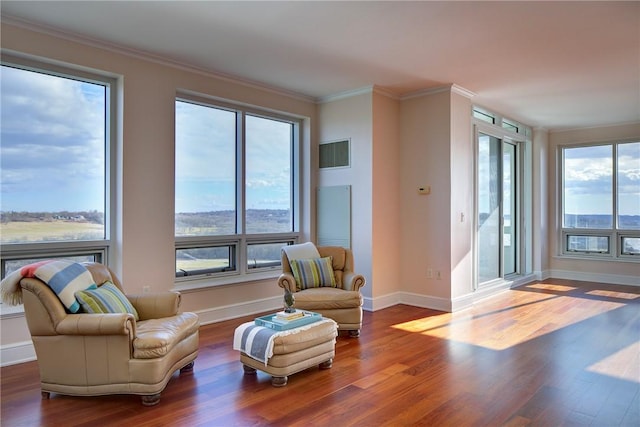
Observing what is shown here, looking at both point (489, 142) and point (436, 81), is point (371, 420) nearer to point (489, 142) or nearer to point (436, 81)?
point (436, 81)

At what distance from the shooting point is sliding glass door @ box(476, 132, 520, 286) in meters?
6.36

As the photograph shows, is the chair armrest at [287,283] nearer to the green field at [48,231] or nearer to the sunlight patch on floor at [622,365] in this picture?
the green field at [48,231]

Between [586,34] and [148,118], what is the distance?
424 cm

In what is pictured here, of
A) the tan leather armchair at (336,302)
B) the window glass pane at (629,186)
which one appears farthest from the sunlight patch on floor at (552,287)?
the tan leather armchair at (336,302)

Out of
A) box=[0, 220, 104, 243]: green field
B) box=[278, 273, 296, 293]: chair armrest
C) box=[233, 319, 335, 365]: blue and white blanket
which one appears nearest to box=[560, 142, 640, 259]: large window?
box=[278, 273, 296, 293]: chair armrest

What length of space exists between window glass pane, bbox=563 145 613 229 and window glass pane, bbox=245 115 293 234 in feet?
18.6

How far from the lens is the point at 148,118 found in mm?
4359

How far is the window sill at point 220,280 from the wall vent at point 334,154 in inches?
64.8

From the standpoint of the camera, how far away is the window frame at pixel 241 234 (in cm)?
487

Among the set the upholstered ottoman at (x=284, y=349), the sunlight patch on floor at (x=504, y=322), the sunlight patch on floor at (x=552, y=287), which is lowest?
the sunlight patch on floor at (x=552, y=287)

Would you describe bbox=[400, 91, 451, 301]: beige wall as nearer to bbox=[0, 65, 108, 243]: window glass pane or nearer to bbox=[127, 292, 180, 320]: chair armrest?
bbox=[127, 292, 180, 320]: chair armrest

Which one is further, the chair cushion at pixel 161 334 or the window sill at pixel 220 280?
the window sill at pixel 220 280

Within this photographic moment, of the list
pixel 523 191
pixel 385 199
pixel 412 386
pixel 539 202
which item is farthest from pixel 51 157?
pixel 539 202

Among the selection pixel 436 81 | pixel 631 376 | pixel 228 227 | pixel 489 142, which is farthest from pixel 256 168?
pixel 631 376
